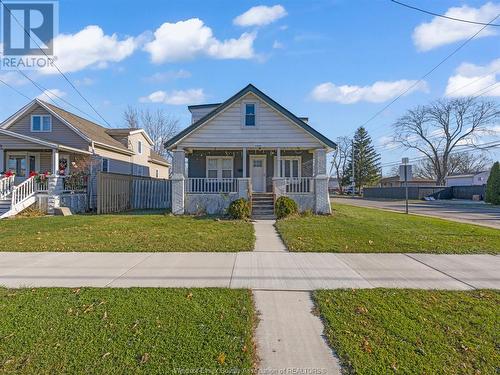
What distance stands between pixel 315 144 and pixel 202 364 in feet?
42.4

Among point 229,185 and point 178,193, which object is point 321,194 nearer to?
point 229,185

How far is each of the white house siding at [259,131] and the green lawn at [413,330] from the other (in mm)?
10721

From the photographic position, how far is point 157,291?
4.47 metres

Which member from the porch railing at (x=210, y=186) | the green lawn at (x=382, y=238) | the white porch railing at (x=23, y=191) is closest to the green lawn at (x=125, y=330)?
the green lawn at (x=382, y=238)

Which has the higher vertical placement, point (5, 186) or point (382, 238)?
point (5, 186)

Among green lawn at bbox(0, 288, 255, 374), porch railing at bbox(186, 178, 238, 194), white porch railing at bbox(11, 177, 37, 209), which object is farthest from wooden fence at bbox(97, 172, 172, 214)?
green lawn at bbox(0, 288, 255, 374)

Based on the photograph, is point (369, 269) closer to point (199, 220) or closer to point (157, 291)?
point (157, 291)

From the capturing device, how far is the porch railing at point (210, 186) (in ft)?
48.2

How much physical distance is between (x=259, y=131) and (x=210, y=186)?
3.63 metres

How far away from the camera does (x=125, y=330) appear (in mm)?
3307

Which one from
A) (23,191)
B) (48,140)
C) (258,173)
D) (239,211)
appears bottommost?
(239,211)

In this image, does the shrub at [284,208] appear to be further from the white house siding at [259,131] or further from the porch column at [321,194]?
the white house siding at [259,131]

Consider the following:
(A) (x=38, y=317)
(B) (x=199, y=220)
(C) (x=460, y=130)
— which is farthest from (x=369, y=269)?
(C) (x=460, y=130)

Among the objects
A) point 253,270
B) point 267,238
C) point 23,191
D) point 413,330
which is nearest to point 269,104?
point 267,238
